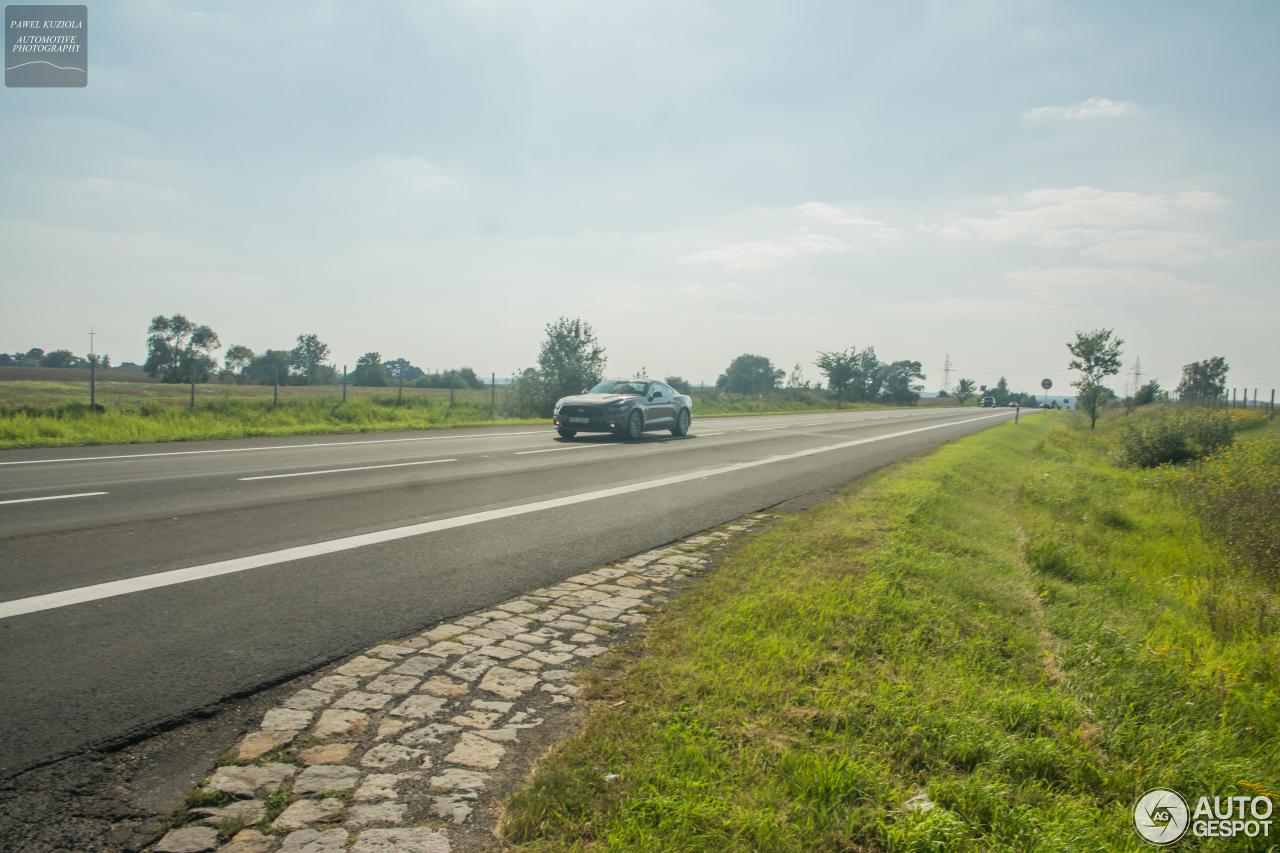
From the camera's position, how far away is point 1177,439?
18250 millimetres

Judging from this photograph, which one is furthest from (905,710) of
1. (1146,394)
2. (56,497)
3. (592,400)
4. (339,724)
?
(1146,394)

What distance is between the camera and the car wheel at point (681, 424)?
20469 mm

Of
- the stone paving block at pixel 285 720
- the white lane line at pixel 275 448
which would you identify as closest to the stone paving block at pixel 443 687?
the stone paving block at pixel 285 720

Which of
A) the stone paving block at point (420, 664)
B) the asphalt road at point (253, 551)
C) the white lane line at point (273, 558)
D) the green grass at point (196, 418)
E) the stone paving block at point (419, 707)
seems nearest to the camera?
the stone paving block at point (419, 707)

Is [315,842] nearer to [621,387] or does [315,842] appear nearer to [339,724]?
[339,724]

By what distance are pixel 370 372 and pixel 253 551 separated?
92.2 m

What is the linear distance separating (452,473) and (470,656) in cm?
707

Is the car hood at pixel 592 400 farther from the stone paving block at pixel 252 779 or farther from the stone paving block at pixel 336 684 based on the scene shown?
the stone paving block at pixel 252 779

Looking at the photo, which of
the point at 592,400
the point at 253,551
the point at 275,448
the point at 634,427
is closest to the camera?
the point at 253,551

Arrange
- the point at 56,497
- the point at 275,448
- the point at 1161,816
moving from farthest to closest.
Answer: the point at 275,448 < the point at 56,497 < the point at 1161,816

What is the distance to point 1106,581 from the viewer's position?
693 cm

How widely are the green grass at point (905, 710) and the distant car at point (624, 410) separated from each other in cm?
1105

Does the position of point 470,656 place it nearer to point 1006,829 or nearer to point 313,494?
point 1006,829

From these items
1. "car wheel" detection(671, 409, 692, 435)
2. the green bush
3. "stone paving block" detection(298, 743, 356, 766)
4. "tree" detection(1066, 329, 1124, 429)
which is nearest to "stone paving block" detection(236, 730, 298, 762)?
"stone paving block" detection(298, 743, 356, 766)
